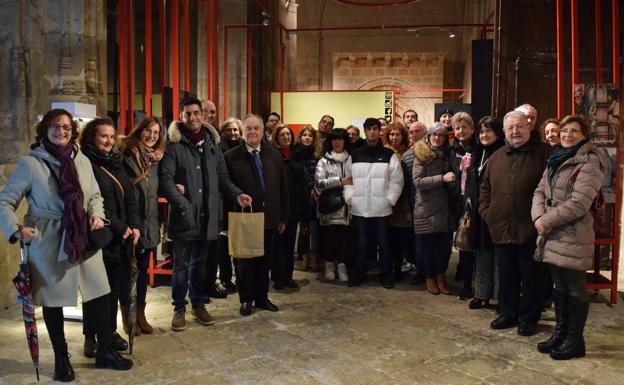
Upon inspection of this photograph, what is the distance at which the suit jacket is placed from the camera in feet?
14.6

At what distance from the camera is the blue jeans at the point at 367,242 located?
5.32m

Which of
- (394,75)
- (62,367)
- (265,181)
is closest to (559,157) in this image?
(265,181)

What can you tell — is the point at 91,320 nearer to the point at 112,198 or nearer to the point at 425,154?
the point at 112,198

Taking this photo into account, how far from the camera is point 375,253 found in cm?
611

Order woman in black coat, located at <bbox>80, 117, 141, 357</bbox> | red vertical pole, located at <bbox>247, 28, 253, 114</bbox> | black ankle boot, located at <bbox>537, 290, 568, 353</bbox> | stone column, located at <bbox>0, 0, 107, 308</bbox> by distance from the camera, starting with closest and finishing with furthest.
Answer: woman in black coat, located at <bbox>80, 117, 141, 357</bbox>
black ankle boot, located at <bbox>537, 290, 568, 353</bbox>
stone column, located at <bbox>0, 0, 107, 308</bbox>
red vertical pole, located at <bbox>247, 28, 253, 114</bbox>

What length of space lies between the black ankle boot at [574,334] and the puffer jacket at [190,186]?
91.3 inches

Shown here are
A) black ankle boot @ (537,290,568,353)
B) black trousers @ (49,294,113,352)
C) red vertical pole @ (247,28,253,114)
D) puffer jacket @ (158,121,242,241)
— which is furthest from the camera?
red vertical pole @ (247,28,253,114)

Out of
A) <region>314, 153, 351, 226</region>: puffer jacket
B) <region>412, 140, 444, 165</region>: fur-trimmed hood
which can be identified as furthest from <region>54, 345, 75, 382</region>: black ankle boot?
<region>412, 140, 444, 165</region>: fur-trimmed hood

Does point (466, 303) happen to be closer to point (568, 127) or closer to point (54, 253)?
point (568, 127)

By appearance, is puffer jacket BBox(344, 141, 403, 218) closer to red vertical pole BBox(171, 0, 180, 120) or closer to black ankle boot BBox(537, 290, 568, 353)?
red vertical pole BBox(171, 0, 180, 120)

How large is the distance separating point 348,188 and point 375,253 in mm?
1032

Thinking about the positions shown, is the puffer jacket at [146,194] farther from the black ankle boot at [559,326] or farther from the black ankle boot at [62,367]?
the black ankle boot at [559,326]

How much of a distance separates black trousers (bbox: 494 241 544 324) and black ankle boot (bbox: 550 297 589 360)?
41 centimetres

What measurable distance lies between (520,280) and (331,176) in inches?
74.3
